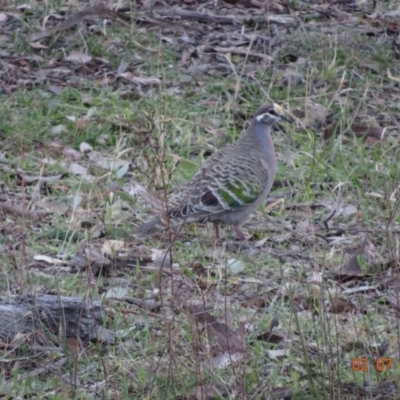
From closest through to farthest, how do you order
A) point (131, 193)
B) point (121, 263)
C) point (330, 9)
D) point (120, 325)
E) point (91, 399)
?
point (91, 399)
point (120, 325)
point (121, 263)
point (131, 193)
point (330, 9)

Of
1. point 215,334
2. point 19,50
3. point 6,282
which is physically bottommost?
point 19,50

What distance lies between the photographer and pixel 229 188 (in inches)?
279

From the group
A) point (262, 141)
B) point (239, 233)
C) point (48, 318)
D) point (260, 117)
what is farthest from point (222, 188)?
Answer: point (48, 318)

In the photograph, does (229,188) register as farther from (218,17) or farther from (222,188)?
(218,17)

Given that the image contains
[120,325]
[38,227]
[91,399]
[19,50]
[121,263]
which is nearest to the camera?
[91,399]

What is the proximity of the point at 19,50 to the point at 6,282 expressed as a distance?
4.10 m

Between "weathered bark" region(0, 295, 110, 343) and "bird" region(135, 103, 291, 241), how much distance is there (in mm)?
1409

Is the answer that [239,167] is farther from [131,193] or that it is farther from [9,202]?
[9,202]

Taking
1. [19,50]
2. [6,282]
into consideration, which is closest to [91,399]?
[6,282]

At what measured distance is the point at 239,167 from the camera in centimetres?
723

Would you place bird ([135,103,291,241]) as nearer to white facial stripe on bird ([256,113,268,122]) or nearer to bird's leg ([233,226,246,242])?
bird's leg ([233,226,246,242])
